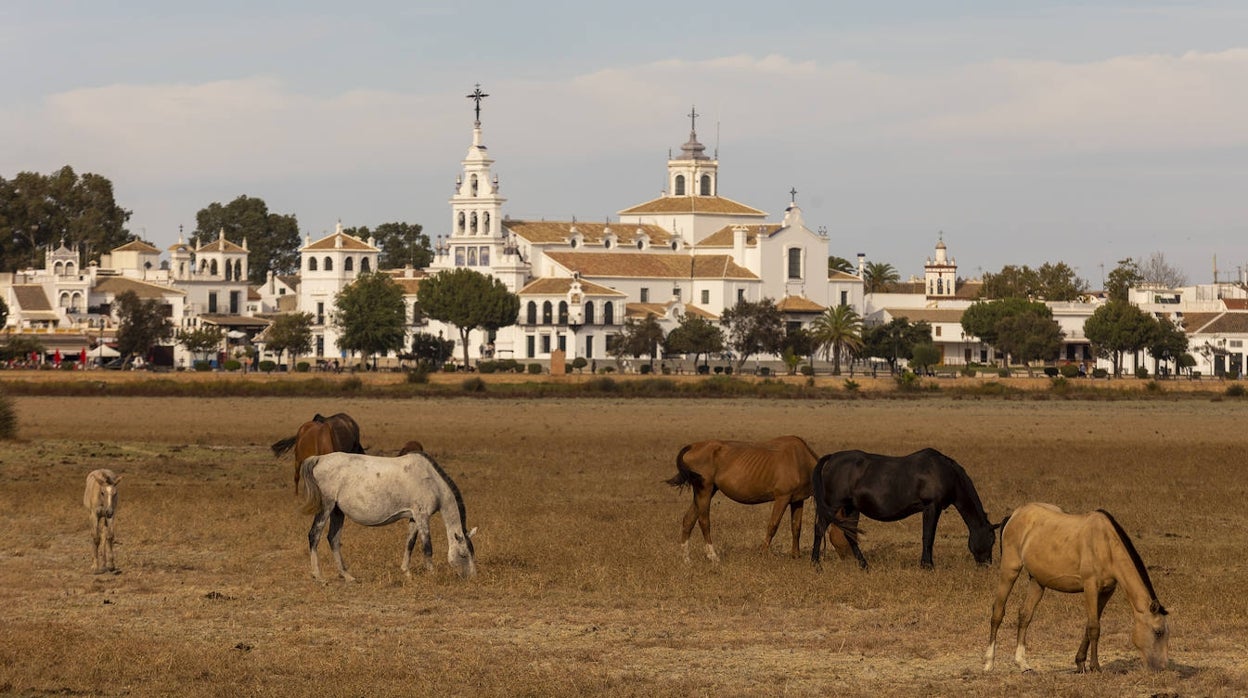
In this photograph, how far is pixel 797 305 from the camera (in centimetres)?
15962

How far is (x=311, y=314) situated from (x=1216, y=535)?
13959 cm

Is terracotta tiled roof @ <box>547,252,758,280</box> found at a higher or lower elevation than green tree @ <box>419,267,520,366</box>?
higher

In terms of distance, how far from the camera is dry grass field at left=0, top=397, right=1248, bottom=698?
55.3 feet

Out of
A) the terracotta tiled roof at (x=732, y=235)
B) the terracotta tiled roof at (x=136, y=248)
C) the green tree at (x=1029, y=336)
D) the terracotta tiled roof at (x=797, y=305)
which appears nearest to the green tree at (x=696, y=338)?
the terracotta tiled roof at (x=797, y=305)


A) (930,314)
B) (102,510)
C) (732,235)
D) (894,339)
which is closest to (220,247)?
(732,235)

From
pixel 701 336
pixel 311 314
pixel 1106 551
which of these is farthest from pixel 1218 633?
pixel 311 314

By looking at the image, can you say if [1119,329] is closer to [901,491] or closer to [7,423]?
[7,423]

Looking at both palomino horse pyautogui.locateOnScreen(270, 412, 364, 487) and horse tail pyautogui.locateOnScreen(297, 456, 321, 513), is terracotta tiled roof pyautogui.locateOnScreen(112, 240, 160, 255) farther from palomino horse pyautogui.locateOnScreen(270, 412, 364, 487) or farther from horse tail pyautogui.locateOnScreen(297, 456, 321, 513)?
horse tail pyautogui.locateOnScreen(297, 456, 321, 513)

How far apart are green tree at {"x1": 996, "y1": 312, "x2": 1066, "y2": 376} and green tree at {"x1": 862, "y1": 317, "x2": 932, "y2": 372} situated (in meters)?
5.67

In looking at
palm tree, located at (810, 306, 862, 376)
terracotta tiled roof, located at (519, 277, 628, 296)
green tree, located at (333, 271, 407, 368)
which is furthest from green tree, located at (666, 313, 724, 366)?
green tree, located at (333, 271, 407, 368)

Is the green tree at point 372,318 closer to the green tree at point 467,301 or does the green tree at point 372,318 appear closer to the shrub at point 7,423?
the green tree at point 467,301

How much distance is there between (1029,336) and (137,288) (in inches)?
2828

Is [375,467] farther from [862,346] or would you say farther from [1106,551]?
[862,346]

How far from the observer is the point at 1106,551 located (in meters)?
16.4
